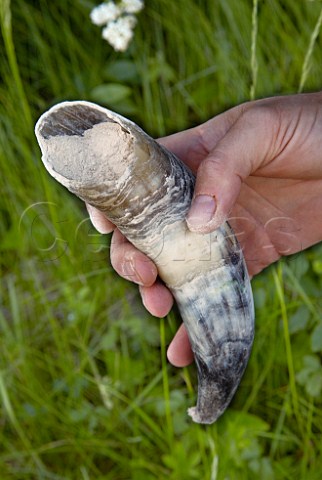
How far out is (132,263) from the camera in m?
1.19

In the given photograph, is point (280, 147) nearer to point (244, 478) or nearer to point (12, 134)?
point (244, 478)

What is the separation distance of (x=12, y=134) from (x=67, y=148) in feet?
3.62

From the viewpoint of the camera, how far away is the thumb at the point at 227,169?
103 cm

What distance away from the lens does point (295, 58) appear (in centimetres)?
198

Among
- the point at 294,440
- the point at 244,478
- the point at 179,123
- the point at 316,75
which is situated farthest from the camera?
the point at 179,123

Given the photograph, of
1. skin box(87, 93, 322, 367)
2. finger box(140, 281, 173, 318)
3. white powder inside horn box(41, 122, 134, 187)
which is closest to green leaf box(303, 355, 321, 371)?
skin box(87, 93, 322, 367)

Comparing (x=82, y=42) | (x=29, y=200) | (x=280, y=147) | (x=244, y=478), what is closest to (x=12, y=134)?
(x=29, y=200)

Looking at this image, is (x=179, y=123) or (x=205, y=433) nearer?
(x=205, y=433)

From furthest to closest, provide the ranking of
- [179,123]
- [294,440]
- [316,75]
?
[179,123]
[316,75]
[294,440]

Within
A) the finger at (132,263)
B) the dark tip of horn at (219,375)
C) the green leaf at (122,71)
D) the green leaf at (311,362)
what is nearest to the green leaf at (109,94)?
the green leaf at (122,71)

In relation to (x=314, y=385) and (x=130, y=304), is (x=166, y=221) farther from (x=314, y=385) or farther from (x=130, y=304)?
(x=130, y=304)

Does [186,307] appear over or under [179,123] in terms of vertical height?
over

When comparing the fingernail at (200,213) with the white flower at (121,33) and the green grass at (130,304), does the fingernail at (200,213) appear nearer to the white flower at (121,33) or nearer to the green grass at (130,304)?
the green grass at (130,304)

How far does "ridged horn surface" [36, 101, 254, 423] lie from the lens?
0.89 meters
